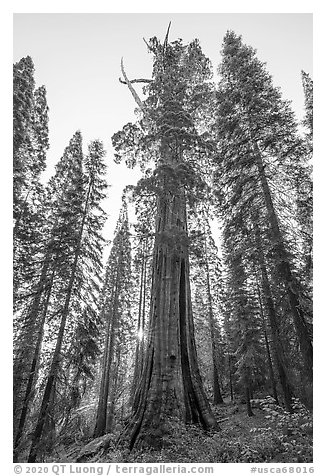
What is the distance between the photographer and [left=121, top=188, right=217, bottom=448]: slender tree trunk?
6.09m

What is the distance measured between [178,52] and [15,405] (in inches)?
613

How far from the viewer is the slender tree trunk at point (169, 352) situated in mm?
6091

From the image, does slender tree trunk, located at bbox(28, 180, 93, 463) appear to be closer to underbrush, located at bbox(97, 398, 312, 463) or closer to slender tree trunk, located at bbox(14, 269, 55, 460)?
slender tree trunk, located at bbox(14, 269, 55, 460)

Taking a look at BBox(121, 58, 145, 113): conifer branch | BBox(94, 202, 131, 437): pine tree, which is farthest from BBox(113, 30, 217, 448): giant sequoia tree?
BBox(94, 202, 131, 437): pine tree

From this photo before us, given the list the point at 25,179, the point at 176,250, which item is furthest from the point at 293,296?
the point at 25,179

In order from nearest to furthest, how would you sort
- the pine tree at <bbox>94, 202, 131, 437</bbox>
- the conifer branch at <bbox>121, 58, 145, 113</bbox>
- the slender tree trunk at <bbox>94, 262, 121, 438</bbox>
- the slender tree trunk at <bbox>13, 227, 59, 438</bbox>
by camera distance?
the slender tree trunk at <bbox>13, 227, 59, 438</bbox> → the conifer branch at <bbox>121, 58, 145, 113</bbox> → the slender tree trunk at <bbox>94, 262, 121, 438</bbox> → the pine tree at <bbox>94, 202, 131, 437</bbox>

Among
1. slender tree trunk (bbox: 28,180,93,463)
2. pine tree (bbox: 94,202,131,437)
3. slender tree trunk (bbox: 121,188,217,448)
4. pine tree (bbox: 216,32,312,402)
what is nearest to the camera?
slender tree trunk (bbox: 121,188,217,448)

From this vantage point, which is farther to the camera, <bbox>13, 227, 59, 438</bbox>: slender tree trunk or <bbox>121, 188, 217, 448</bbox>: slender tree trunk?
<bbox>13, 227, 59, 438</bbox>: slender tree trunk

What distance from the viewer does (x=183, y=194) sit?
8.03 m
